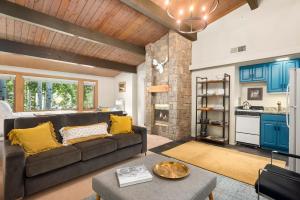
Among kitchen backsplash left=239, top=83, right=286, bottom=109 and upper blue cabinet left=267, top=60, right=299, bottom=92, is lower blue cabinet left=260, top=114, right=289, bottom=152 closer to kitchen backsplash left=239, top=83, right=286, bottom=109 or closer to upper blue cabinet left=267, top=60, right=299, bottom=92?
kitchen backsplash left=239, top=83, right=286, bottom=109

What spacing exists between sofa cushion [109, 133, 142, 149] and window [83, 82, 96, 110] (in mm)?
4823

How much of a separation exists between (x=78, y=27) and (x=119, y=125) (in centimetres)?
265

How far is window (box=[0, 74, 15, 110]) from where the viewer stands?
17.1 ft

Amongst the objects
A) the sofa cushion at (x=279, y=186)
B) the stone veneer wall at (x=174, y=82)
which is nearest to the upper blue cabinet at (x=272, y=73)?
the stone veneer wall at (x=174, y=82)

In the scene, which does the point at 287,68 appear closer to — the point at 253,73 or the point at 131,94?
the point at 253,73

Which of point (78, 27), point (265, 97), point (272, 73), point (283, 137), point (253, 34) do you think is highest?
point (78, 27)

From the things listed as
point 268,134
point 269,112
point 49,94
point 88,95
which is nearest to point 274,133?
point 268,134

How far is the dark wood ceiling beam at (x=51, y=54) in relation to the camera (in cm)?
405

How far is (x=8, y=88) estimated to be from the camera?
210 inches

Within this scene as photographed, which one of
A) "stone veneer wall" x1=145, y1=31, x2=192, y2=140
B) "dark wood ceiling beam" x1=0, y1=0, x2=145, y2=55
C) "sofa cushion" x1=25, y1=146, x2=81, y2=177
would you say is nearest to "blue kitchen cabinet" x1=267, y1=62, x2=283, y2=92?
"stone veneer wall" x1=145, y1=31, x2=192, y2=140

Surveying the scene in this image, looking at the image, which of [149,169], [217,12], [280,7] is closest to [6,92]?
[149,169]

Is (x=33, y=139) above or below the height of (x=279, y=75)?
below

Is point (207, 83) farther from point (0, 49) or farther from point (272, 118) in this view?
point (0, 49)

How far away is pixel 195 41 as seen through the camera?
198 inches
